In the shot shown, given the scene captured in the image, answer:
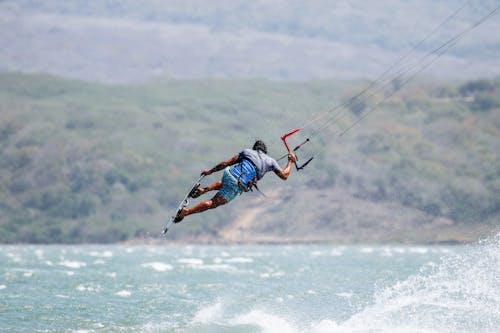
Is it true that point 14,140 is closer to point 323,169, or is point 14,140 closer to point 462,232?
point 323,169

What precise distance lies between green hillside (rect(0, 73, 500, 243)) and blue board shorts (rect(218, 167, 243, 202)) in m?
74.0

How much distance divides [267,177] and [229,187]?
9251 cm

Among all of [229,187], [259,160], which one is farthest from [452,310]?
[229,187]

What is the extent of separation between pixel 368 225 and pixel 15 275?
248 feet

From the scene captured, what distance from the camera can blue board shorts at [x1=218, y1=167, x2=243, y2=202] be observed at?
1872 centimetres

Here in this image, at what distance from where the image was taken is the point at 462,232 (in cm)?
10025

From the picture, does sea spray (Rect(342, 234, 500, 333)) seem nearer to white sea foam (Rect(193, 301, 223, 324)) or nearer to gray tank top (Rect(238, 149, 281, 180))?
white sea foam (Rect(193, 301, 223, 324))

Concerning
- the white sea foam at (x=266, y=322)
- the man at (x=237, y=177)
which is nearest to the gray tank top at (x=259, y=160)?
the man at (x=237, y=177)

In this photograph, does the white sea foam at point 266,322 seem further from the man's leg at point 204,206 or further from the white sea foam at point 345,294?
the white sea foam at point 345,294

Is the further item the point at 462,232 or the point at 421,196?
the point at 421,196

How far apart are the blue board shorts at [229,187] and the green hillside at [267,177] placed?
243 ft

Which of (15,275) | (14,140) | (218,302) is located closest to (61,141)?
(14,140)

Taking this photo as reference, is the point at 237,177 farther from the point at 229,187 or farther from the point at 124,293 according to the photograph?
the point at 124,293

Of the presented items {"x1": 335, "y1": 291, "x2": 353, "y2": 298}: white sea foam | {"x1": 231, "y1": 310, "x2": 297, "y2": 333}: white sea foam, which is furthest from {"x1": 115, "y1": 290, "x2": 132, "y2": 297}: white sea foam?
{"x1": 335, "y1": 291, "x2": 353, "y2": 298}: white sea foam
